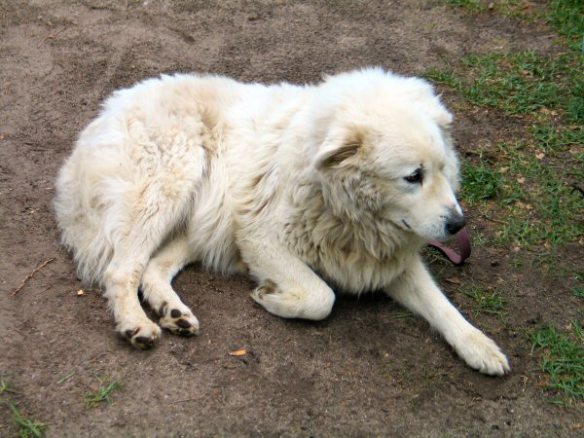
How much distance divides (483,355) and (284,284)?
45.8 inches

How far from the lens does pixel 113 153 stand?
13.8 feet

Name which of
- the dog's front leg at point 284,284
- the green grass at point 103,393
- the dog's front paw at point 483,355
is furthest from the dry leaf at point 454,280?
the green grass at point 103,393

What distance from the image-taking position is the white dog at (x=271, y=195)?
11.7 feet

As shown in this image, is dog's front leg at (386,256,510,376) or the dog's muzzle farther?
dog's front leg at (386,256,510,376)

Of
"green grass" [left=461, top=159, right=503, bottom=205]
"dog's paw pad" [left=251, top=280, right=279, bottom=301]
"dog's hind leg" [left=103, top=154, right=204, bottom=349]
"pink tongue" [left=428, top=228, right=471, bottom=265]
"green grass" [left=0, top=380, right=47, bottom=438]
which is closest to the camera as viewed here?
"green grass" [left=0, top=380, right=47, bottom=438]

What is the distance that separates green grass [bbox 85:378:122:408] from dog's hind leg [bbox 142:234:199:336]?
0.49 meters

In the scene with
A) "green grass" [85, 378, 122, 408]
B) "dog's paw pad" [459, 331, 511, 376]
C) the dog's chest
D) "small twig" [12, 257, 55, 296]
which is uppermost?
the dog's chest

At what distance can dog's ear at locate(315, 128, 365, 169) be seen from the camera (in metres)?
3.49

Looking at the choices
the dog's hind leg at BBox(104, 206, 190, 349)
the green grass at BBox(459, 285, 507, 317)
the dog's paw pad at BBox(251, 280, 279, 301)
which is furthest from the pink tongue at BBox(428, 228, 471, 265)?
the dog's hind leg at BBox(104, 206, 190, 349)

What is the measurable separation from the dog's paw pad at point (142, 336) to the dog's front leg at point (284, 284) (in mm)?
669

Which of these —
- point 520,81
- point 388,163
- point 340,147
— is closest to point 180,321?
point 340,147

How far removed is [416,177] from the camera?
3.54 metres

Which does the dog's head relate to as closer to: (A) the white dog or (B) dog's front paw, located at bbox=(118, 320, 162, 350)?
(A) the white dog

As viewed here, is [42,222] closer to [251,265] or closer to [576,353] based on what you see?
[251,265]
